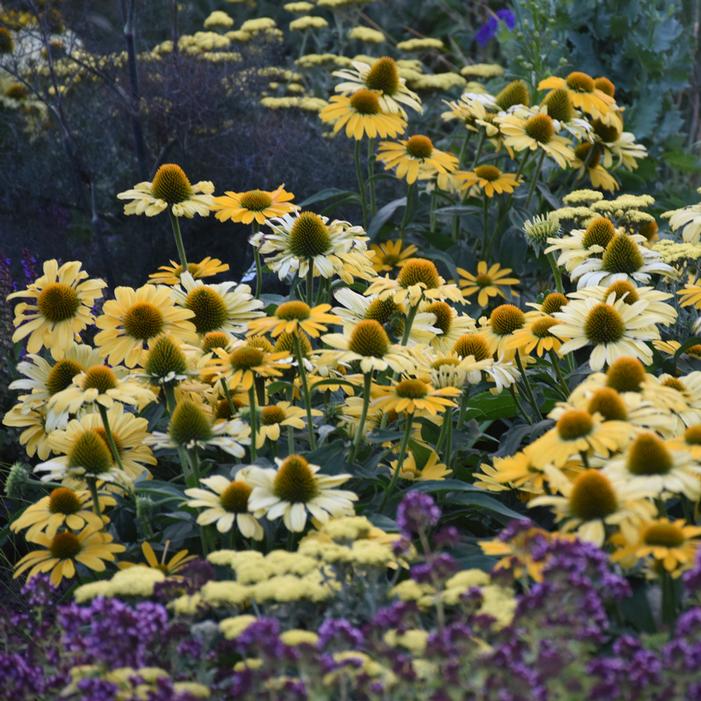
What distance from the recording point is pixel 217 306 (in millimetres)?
3012

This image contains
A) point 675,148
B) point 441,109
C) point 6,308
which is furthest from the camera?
point 441,109

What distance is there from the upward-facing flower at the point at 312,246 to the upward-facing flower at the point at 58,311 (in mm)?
472

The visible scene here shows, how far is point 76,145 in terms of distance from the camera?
4973mm

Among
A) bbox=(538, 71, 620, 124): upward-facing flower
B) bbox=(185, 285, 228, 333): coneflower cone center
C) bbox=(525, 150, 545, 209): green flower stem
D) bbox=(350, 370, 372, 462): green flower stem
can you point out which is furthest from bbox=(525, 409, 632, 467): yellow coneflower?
bbox=(538, 71, 620, 124): upward-facing flower

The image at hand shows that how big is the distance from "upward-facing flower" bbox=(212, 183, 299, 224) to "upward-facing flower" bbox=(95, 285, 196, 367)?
1.75 feet

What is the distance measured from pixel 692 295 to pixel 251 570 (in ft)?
5.73

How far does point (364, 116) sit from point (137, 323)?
1.49 metres

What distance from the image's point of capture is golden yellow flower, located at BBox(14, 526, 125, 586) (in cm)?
252

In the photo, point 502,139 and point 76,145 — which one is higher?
point 502,139

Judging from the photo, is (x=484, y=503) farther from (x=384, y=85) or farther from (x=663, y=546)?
(x=384, y=85)

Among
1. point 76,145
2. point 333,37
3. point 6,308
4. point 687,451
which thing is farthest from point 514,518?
point 333,37

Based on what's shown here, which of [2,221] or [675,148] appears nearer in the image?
[2,221]

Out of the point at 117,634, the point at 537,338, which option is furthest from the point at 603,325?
the point at 117,634

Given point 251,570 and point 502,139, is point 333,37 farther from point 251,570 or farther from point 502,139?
point 251,570
